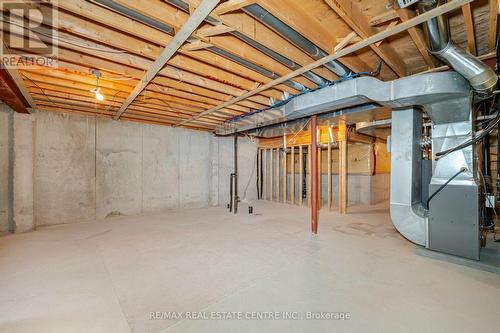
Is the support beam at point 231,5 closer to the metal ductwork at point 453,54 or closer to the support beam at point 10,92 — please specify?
the metal ductwork at point 453,54

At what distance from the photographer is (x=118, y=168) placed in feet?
15.3

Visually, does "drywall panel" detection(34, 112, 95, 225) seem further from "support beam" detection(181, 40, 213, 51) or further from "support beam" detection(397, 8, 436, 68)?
"support beam" detection(397, 8, 436, 68)

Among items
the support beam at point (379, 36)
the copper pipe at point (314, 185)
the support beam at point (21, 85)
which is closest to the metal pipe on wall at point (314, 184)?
the copper pipe at point (314, 185)

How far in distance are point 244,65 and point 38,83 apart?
106 inches

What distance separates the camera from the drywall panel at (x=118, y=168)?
4.46 m

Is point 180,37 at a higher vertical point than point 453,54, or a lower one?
higher

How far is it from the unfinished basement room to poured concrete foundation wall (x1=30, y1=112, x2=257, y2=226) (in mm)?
39

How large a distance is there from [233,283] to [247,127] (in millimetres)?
3392

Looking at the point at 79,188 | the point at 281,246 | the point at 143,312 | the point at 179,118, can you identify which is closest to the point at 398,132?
the point at 281,246

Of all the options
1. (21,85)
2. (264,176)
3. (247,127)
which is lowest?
(264,176)

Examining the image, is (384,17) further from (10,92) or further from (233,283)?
(10,92)

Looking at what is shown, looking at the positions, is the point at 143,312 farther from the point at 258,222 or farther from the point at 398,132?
the point at 398,132

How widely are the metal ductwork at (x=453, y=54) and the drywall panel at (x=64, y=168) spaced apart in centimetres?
539

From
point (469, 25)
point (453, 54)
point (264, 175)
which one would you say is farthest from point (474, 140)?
point (264, 175)
